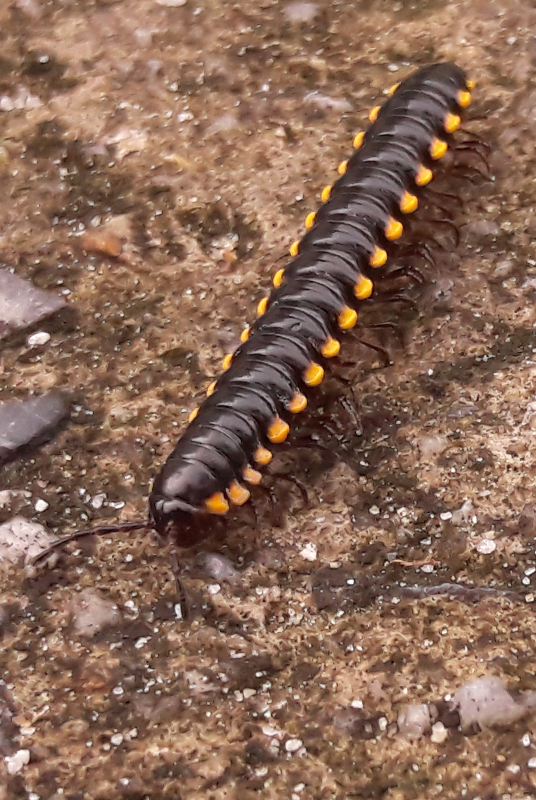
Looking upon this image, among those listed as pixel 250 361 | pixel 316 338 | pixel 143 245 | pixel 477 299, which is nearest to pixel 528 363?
pixel 477 299

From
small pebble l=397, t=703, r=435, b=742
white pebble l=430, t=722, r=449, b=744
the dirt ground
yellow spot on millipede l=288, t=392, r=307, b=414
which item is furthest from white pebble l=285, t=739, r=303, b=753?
yellow spot on millipede l=288, t=392, r=307, b=414

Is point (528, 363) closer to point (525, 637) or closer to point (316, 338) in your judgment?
point (316, 338)

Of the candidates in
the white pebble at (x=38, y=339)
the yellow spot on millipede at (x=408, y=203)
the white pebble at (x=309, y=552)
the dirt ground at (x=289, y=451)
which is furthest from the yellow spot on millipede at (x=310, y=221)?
the white pebble at (x=309, y=552)

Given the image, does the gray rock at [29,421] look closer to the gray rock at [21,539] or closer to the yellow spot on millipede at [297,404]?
the gray rock at [21,539]

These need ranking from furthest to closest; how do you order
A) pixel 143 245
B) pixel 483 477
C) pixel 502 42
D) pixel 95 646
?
pixel 502 42
pixel 143 245
pixel 483 477
pixel 95 646

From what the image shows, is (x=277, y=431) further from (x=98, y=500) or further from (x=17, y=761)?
(x=17, y=761)
